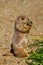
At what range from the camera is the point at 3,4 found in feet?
28.3

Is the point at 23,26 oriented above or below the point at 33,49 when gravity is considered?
above

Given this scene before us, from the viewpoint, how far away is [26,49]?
496cm

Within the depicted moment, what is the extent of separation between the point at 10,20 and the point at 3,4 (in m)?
1.41

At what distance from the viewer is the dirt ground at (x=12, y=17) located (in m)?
5.04

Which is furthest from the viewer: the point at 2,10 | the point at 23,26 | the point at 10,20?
the point at 2,10

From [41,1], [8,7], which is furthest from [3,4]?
[41,1]

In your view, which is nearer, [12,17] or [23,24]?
[23,24]

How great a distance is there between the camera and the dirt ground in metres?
5.04

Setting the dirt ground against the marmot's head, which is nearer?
the marmot's head

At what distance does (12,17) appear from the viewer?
24.8 ft

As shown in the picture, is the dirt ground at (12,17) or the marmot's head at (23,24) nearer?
the marmot's head at (23,24)

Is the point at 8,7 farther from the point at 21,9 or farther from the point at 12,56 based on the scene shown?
the point at 12,56

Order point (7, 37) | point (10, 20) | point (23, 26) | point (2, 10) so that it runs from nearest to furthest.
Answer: point (23, 26), point (7, 37), point (10, 20), point (2, 10)

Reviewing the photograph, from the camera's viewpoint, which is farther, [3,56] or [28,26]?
[3,56]
